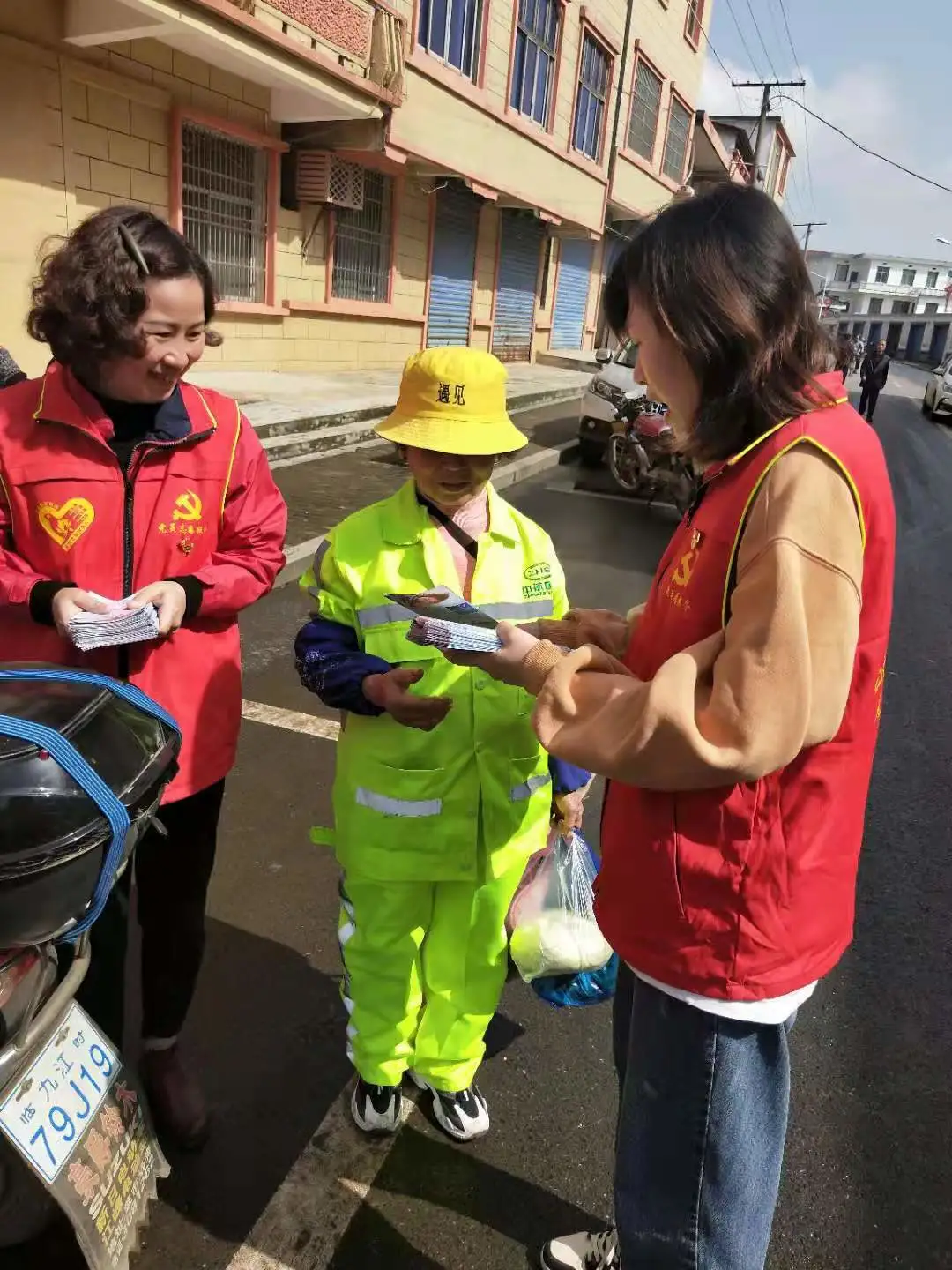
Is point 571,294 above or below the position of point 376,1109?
above

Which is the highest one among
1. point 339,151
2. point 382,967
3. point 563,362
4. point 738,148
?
point 738,148

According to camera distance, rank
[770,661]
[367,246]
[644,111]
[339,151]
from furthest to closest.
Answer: [644,111]
[367,246]
[339,151]
[770,661]

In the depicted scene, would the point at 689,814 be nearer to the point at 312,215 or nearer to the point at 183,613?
the point at 183,613

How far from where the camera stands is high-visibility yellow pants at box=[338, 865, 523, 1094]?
6.61 ft

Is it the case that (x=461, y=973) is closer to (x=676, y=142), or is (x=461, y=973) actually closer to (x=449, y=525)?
(x=449, y=525)

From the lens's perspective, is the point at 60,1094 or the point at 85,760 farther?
the point at 60,1094

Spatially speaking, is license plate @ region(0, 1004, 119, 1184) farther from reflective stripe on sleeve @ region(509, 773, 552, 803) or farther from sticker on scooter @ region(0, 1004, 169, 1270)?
reflective stripe on sleeve @ region(509, 773, 552, 803)

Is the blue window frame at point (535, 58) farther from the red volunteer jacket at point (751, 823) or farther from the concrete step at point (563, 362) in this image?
the red volunteer jacket at point (751, 823)

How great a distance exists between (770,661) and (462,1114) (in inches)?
61.9

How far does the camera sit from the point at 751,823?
1219 millimetres

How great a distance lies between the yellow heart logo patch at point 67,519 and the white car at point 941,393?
23.0 m

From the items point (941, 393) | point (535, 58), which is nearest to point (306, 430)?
point (535, 58)

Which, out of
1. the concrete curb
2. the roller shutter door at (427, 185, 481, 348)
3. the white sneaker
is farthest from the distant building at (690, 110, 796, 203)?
the white sneaker

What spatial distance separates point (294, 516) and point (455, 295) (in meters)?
11.9
